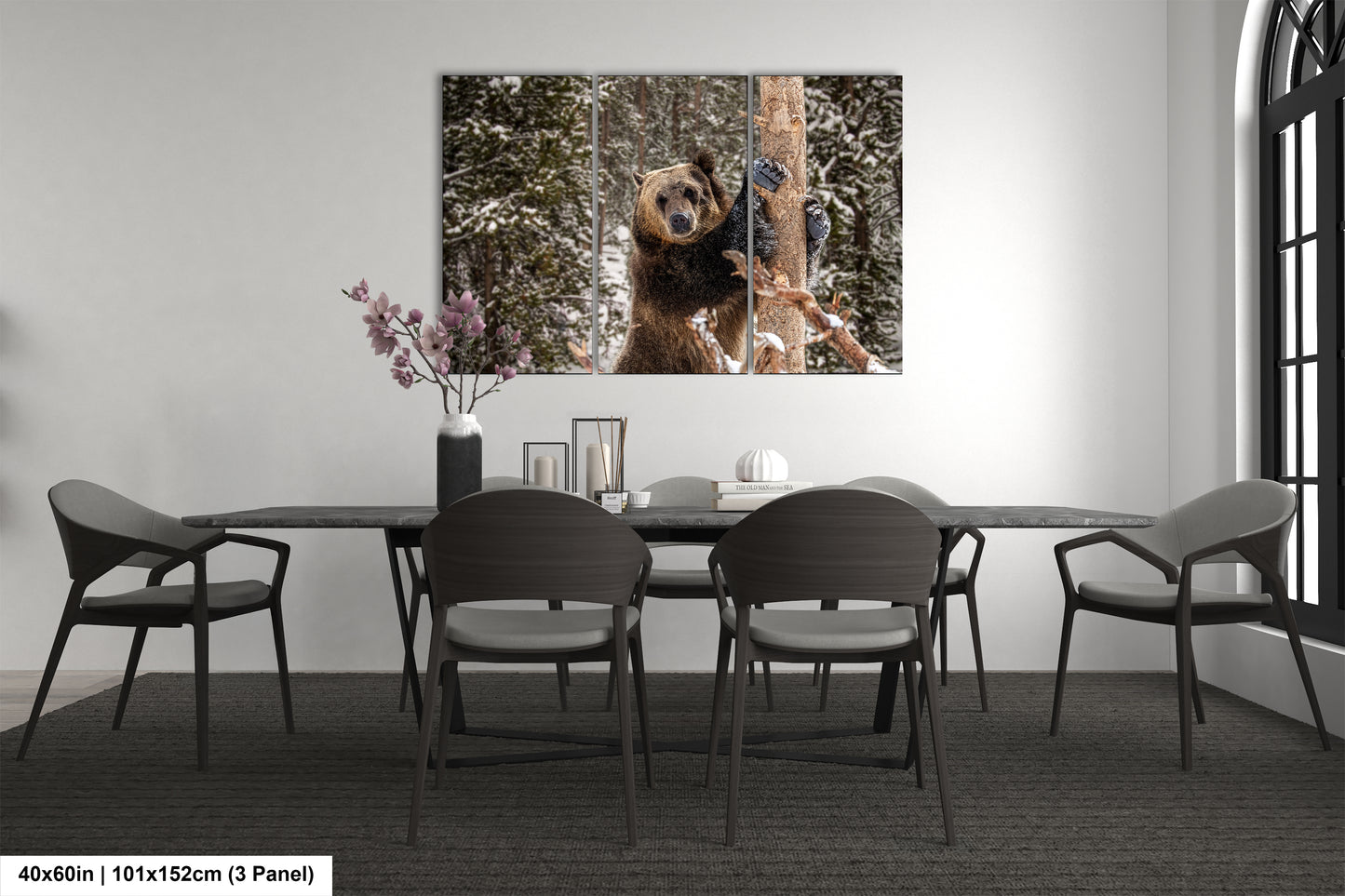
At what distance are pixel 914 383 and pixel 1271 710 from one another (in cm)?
187

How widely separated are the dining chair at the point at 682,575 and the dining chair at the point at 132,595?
48.7 inches

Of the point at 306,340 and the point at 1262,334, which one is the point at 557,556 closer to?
the point at 306,340

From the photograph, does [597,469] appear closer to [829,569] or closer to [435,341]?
[435,341]

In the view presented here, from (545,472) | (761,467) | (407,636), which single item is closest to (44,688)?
(407,636)

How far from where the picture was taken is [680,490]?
388cm

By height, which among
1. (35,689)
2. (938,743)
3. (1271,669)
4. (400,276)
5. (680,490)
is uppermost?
(400,276)

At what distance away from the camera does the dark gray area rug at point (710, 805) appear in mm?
2109

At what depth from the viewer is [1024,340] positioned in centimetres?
441

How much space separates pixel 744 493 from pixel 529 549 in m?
0.89

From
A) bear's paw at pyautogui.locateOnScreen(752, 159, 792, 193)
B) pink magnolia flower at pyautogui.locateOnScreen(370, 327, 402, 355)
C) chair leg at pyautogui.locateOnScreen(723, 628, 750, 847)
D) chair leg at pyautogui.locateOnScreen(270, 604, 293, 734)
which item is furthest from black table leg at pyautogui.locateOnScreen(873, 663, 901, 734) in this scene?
bear's paw at pyautogui.locateOnScreen(752, 159, 792, 193)

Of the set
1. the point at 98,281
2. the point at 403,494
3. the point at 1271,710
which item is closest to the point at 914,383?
the point at 1271,710

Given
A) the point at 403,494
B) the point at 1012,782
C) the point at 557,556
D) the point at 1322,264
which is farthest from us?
the point at 403,494

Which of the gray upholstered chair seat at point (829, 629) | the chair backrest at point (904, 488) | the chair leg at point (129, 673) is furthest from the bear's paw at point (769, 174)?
the chair leg at point (129, 673)

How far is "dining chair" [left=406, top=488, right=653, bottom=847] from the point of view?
2230mm
